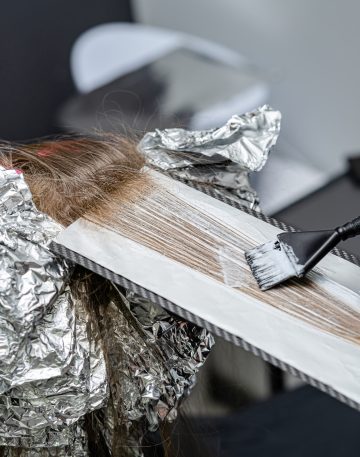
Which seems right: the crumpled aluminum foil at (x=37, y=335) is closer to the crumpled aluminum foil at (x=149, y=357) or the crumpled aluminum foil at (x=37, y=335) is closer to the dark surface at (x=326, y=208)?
the crumpled aluminum foil at (x=149, y=357)

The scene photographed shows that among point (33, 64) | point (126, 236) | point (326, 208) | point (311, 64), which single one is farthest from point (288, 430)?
point (33, 64)

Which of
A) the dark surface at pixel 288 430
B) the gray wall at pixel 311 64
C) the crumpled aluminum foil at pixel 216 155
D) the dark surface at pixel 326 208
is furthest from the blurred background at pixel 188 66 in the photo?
the dark surface at pixel 288 430

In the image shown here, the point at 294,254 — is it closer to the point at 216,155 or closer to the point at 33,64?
the point at 216,155

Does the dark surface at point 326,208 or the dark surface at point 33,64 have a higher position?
the dark surface at point 326,208

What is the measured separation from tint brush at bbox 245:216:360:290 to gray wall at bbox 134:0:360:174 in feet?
3.08

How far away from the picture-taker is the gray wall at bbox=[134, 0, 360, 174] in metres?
1.83

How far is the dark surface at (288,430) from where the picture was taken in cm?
90

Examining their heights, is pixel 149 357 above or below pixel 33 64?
above

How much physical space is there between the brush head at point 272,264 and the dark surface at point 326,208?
0.83 ft

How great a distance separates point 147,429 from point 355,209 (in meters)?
0.46

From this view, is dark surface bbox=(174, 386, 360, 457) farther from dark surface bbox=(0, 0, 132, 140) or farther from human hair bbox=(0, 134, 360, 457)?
dark surface bbox=(0, 0, 132, 140)

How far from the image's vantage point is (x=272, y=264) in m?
0.81

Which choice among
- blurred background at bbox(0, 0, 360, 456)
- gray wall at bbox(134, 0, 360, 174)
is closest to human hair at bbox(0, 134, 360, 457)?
blurred background at bbox(0, 0, 360, 456)

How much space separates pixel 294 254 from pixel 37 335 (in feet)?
0.87
